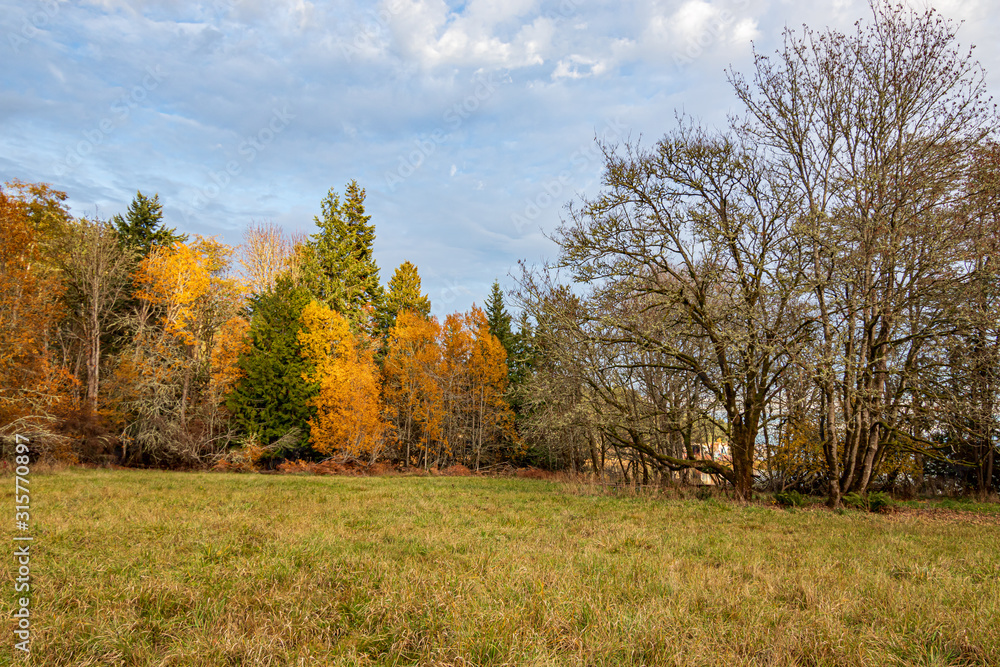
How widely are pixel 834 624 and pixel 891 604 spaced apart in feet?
3.17

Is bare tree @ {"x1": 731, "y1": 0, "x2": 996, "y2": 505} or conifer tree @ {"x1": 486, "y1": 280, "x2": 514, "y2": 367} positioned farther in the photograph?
conifer tree @ {"x1": 486, "y1": 280, "x2": 514, "y2": 367}

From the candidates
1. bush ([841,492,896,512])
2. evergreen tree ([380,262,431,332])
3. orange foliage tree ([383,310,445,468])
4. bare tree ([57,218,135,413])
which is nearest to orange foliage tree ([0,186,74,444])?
bare tree ([57,218,135,413])

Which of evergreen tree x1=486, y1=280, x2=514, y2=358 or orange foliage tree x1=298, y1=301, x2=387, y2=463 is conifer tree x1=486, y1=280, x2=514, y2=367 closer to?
evergreen tree x1=486, y1=280, x2=514, y2=358

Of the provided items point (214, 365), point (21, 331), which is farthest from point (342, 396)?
point (21, 331)

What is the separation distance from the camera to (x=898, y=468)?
17250 mm

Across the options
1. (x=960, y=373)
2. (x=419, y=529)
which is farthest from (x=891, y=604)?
(x=960, y=373)

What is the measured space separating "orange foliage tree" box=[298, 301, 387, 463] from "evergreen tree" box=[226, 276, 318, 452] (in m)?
0.72

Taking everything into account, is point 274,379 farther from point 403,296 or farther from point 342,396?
point 403,296

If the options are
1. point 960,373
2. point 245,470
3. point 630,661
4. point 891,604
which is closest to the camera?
point 630,661

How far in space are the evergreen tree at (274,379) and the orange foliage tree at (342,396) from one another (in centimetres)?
72

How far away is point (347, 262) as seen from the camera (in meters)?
36.6

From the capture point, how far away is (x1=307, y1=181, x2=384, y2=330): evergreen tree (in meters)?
34.9

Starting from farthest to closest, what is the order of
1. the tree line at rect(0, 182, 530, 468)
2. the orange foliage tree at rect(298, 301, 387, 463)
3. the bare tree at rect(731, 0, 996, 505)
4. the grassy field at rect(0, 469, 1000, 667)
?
the orange foliage tree at rect(298, 301, 387, 463) → the tree line at rect(0, 182, 530, 468) → the bare tree at rect(731, 0, 996, 505) → the grassy field at rect(0, 469, 1000, 667)

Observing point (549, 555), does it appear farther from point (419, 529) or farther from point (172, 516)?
point (172, 516)
